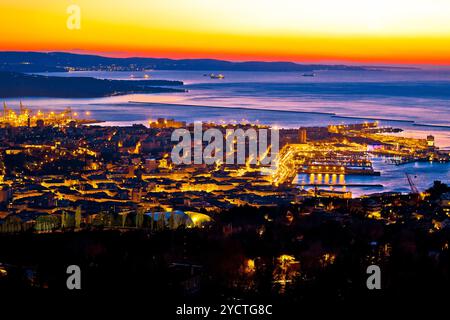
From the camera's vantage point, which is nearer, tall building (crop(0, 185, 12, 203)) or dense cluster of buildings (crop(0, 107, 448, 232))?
dense cluster of buildings (crop(0, 107, 448, 232))

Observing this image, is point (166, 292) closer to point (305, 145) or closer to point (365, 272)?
point (365, 272)

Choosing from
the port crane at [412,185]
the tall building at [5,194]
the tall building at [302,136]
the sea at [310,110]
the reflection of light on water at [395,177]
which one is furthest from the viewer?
the tall building at [302,136]

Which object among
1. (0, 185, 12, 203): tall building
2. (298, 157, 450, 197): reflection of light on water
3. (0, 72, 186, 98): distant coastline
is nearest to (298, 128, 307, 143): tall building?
(298, 157, 450, 197): reflection of light on water

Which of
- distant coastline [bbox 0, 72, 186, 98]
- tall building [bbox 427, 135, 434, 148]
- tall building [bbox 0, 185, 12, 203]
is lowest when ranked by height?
tall building [bbox 0, 185, 12, 203]

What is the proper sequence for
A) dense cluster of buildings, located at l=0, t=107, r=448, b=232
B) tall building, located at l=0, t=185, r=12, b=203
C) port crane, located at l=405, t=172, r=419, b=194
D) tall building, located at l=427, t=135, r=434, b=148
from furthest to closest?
1. tall building, located at l=427, t=135, r=434, b=148
2. port crane, located at l=405, t=172, r=419, b=194
3. tall building, located at l=0, t=185, r=12, b=203
4. dense cluster of buildings, located at l=0, t=107, r=448, b=232

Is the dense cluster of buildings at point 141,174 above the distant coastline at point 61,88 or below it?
below

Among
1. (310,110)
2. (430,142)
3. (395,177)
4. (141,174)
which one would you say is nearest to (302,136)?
(430,142)

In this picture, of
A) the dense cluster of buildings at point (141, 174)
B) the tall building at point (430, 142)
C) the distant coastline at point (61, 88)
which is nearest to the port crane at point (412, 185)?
the dense cluster of buildings at point (141, 174)

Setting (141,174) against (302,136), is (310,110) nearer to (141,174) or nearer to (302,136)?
(302,136)

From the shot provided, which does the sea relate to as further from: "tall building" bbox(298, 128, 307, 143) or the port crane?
"tall building" bbox(298, 128, 307, 143)

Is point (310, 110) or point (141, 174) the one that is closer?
point (141, 174)

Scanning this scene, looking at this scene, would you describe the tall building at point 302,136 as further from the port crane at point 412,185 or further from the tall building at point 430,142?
the port crane at point 412,185
